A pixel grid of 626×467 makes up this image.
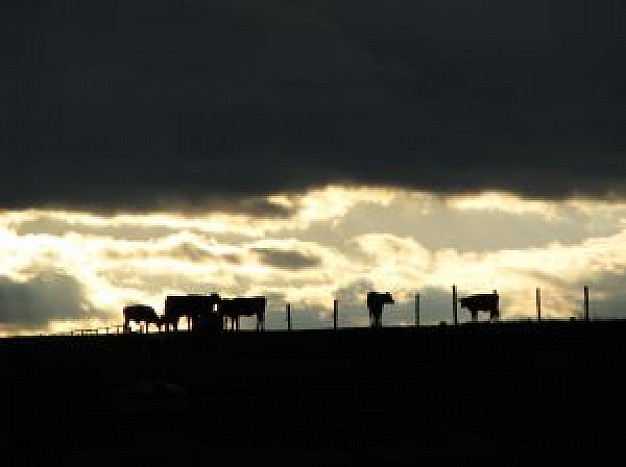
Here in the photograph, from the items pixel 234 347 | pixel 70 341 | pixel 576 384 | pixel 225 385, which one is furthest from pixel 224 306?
pixel 576 384

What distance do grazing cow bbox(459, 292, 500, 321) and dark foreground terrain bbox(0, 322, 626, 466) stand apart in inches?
1228

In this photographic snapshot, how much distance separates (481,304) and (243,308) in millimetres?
16762

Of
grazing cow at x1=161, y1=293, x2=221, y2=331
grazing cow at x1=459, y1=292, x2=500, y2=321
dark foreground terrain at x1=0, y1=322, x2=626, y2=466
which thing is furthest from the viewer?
grazing cow at x1=459, y1=292, x2=500, y2=321

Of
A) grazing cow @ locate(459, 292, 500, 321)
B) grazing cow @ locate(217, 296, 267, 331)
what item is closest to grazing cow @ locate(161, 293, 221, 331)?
grazing cow @ locate(217, 296, 267, 331)

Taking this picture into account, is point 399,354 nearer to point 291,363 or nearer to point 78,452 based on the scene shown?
point 291,363

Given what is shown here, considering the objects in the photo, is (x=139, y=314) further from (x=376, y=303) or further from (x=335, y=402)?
(x=335, y=402)

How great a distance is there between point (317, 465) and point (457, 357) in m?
19.3

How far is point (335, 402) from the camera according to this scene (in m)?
37.6

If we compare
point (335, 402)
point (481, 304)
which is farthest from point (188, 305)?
point (335, 402)

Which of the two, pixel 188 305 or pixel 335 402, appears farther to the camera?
pixel 188 305

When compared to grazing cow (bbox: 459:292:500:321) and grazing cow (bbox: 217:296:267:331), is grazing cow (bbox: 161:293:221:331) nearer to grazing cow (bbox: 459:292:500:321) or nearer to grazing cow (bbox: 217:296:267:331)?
grazing cow (bbox: 217:296:267:331)

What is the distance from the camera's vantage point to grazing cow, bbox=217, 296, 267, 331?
8162cm

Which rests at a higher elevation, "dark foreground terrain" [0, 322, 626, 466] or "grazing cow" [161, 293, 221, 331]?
"grazing cow" [161, 293, 221, 331]

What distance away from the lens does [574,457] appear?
2869cm
